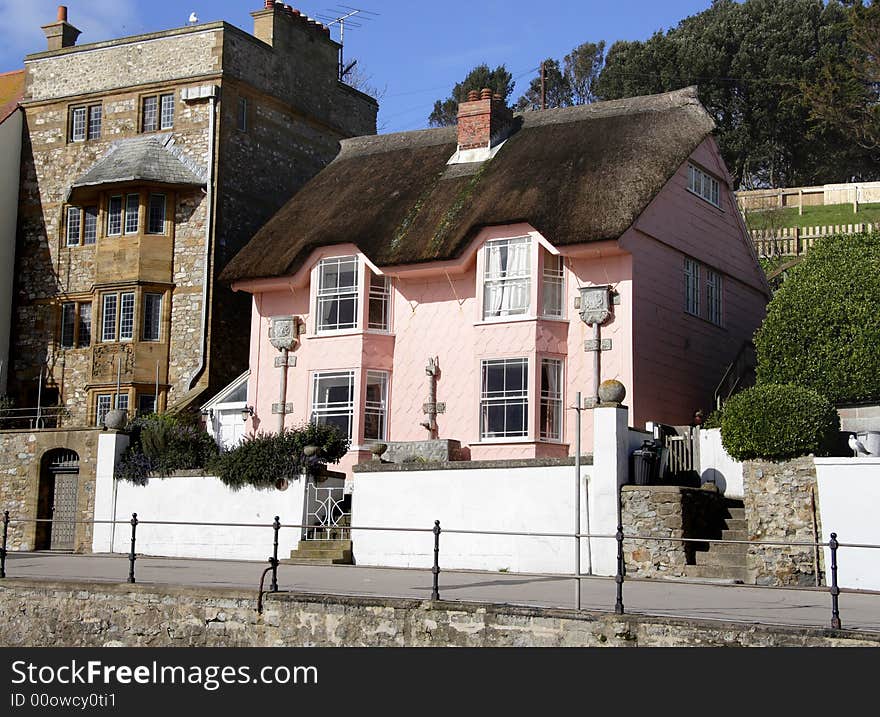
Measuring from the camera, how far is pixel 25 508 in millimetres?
29188

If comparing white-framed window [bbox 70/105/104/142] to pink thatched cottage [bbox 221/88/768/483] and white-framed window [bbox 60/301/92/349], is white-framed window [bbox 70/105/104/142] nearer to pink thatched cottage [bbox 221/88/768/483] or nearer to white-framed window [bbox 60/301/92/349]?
white-framed window [bbox 60/301/92/349]

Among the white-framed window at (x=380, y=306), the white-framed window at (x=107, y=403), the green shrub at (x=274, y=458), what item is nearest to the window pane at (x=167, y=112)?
the white-framed window at (x=107, y=403)

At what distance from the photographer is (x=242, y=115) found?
34.2 metres

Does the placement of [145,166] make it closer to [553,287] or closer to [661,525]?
[553,287]

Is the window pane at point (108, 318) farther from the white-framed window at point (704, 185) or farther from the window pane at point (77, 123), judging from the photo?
the white-framed window at point (704, 185)

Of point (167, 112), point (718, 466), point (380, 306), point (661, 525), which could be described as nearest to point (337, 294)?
point (380, 306)

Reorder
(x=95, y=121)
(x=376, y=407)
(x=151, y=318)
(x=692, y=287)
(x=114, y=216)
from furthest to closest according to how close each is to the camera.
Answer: (x=95, y=121), (x=114, y=216), (x=151, y=318), (x=692, y=287), (x=376, y=407)

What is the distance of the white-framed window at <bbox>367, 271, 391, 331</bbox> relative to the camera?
Result: 2977 cm

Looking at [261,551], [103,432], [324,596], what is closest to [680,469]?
[261,551]

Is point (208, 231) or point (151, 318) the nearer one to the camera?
point (208, 231)

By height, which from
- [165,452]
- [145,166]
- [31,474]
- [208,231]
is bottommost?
[31,474]

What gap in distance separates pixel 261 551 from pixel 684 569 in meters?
8.16

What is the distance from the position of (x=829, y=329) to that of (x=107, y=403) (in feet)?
57.3

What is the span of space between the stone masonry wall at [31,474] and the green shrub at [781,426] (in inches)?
533
